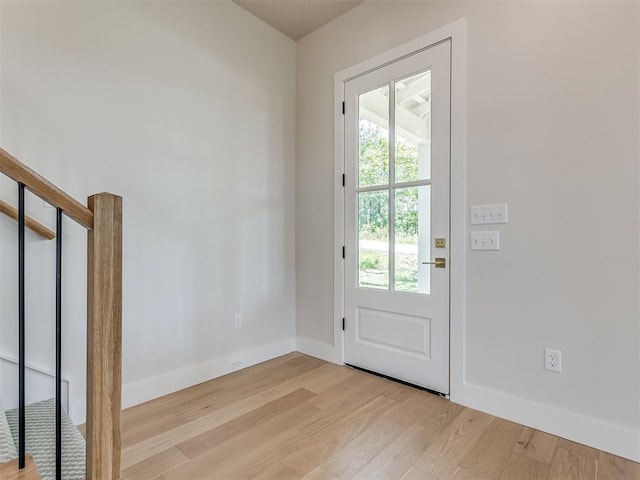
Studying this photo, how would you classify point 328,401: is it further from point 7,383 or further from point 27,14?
point 27,14

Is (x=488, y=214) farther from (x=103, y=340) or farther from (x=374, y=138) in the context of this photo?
(x=103, y=340)

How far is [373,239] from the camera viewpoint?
8.54 ft

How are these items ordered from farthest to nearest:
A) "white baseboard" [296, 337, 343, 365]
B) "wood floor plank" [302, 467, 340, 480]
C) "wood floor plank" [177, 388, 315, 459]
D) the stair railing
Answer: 1. "white baseboard" [296, 337, 343, 365]
2. "wood floor plank" [177, 388, 315, 459]
3. "wood floor plank" [302, 467, 340, 480]
4. the stair railing

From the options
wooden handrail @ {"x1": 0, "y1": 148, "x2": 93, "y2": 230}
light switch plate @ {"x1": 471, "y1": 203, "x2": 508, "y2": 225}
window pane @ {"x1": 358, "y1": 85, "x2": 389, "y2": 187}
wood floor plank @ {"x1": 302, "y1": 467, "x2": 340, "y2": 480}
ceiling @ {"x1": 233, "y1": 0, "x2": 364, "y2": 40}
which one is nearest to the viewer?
wooden handrail @ {"x1": 0, "y1": 148, "x2": 93, "y2": 230}

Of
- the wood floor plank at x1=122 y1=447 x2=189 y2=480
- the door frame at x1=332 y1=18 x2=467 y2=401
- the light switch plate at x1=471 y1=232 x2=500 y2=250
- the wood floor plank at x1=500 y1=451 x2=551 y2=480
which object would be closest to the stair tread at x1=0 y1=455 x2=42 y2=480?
the wood floor plank at x1=122 y1=447 x2=189 y2=480

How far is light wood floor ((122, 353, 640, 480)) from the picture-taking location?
1521 mm

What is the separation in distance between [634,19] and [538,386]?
72.5 inches

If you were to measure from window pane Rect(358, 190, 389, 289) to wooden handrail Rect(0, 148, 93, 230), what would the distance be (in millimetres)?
1870

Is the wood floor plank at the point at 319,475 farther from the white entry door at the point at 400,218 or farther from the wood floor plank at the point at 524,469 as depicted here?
the white entry door at the point at 400,218

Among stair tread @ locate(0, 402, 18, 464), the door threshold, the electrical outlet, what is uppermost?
the electrical outlet

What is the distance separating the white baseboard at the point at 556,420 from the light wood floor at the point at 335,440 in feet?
0.15

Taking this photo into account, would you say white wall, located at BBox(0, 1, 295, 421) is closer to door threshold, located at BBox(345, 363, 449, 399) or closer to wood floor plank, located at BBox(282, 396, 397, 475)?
door threshold, located at BBox(345, 363, 449, 399)

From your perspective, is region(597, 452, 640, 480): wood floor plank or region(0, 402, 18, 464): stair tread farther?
region(597, 452, 640, 480): wood floor plank

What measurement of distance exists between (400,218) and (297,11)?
1.82 meters
